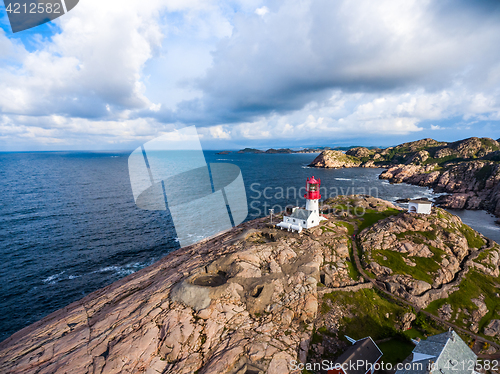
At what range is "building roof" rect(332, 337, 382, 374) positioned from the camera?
2016 centimetres

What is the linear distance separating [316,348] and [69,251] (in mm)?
55952

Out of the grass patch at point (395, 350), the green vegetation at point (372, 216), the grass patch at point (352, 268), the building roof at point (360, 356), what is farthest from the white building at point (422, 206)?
the building roof at point (360, 356)

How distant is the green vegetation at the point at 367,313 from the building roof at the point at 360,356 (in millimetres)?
2266

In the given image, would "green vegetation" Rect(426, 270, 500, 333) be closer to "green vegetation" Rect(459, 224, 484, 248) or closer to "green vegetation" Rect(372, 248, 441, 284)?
"green vegetation" Rect(372, 248, 441, 284)

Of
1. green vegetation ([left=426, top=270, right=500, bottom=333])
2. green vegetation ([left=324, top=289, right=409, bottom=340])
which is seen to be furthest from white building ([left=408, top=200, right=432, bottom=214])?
green vegetation ([left=324, top=289, right=409, bottom=340])

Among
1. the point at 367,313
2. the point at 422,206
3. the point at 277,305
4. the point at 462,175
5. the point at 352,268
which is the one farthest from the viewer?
the point at 462,175

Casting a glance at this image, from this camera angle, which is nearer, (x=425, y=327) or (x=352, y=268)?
(x=425, y=327)

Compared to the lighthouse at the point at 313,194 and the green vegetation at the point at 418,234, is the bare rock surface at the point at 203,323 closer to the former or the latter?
the lighthouse at the point at 313,194

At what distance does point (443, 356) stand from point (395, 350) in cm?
495

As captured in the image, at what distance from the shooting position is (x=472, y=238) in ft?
126

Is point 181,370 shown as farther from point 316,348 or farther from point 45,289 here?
point 45,289

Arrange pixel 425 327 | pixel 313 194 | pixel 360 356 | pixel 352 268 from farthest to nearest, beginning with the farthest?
pixel 313 194 < pixel 352 268 < pixel 425 327 < pixel 360 356

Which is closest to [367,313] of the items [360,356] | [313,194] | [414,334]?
[414,334]

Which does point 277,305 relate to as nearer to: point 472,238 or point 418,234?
point 418,234
